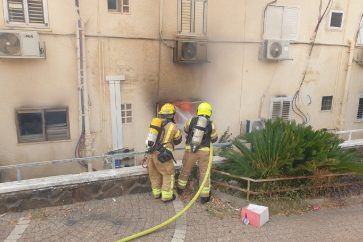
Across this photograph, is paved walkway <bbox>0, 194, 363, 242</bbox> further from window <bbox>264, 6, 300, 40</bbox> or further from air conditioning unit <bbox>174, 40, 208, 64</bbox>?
window <bbox>264, 6, 300, 40</bbox>

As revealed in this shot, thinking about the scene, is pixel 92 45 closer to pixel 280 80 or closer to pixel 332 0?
pixel 280 80

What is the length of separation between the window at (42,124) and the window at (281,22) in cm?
664

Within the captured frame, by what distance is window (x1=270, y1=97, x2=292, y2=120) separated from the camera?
10232 mm

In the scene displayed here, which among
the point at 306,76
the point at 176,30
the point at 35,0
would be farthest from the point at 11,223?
the point at 306,76

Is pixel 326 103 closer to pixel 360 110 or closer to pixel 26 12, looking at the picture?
pixel 360 110

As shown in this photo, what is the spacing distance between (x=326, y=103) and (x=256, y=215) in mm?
8075

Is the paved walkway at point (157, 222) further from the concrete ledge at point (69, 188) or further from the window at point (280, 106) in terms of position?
the window at point (280, 106)

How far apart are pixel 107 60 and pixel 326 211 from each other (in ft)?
20.3

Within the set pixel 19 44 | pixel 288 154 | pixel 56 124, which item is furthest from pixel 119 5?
pixel 288 154

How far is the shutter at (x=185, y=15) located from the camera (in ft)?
27.7

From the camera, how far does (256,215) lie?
4.58m

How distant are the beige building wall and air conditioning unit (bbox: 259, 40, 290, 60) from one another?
0.29 m

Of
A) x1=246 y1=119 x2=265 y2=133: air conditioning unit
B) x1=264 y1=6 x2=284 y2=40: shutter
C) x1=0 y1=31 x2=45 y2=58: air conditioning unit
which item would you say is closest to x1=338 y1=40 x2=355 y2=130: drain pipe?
x1=264 y1=6 x2=284 y2=40: shutter

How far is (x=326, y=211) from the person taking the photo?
16.9 ft
